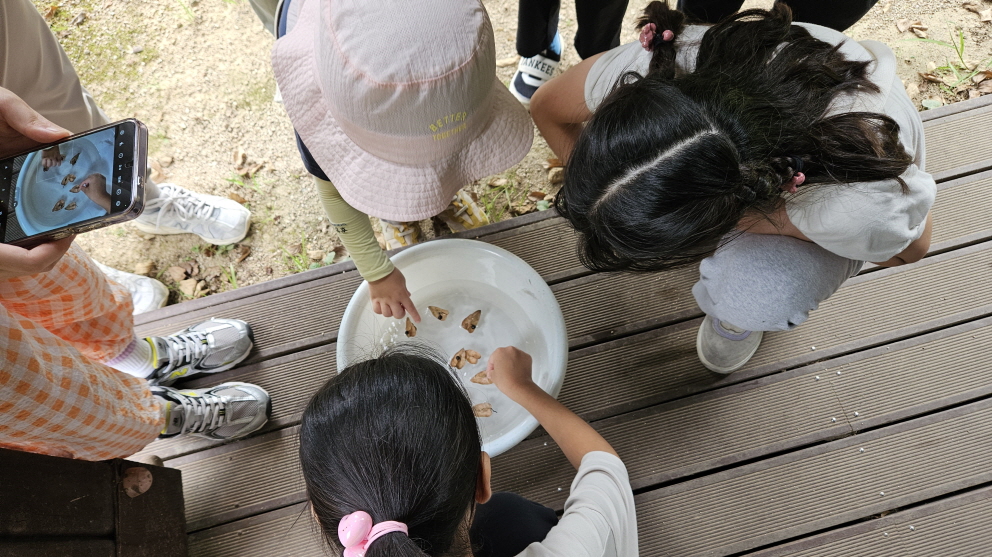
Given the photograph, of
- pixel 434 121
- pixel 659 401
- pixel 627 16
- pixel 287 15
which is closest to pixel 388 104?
pixel 434 121

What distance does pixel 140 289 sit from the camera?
1511 millimetres

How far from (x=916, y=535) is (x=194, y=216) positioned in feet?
6.57

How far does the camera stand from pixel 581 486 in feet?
3.04

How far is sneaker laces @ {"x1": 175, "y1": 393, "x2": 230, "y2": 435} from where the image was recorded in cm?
121

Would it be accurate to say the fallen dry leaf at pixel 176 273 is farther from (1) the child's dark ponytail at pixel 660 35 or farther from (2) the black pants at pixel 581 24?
(1) the child's dark ponytail at pixel 660 35

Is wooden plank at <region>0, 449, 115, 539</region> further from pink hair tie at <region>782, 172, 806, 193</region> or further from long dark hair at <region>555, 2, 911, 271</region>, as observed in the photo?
pink hair tie at <region>782, 172, 806, 193</region>

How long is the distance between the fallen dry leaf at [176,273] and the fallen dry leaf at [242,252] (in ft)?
0.53

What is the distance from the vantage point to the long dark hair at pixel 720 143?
759mm

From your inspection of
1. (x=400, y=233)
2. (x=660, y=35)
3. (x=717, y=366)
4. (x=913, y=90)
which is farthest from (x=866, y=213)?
(x=913, y=90)

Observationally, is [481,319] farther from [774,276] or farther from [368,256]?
[774,276]

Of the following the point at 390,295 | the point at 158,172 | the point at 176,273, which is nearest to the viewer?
the point at 390,295

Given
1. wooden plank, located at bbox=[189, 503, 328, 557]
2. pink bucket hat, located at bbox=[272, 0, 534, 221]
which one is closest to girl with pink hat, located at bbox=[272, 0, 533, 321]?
pink bucket hat, located at bbox=[272, 0, 534, 221]

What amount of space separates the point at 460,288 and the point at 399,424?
72 centimetres

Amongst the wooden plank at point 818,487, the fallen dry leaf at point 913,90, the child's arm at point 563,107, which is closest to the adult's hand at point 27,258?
the child's arm at point 563,107
